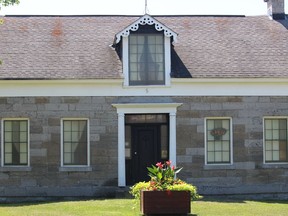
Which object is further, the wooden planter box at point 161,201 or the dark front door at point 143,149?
the dark front door at point 143,149

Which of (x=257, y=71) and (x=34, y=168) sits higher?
(x=257, y=71)

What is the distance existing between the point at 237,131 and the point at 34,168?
7.50 metres

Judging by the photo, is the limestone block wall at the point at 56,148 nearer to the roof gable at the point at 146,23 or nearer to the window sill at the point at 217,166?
the roof gable at the point at 146,23

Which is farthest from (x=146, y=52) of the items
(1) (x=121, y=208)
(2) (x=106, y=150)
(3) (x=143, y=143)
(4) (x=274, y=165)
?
(1) (x=121, y=208)

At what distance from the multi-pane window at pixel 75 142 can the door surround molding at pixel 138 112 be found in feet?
4.10

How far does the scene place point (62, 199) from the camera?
2345 centimetres

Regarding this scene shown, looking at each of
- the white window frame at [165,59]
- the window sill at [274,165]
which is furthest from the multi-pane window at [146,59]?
the window sill at [274,165]

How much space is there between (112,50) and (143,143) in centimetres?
392

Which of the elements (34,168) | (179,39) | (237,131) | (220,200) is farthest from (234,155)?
(34,168)

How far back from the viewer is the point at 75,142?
78.7 feet

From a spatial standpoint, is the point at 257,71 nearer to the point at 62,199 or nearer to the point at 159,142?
the point at 159,142

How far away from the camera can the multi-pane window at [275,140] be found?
24609mm
